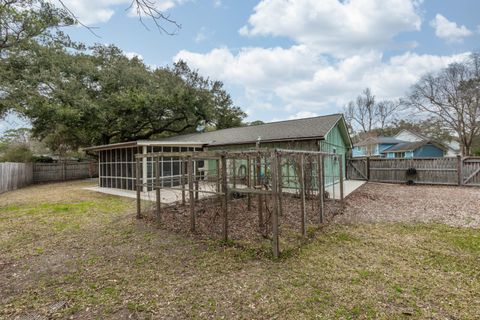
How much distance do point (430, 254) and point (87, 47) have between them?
21.5 m

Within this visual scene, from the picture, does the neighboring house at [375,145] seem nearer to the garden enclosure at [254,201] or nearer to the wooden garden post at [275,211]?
the garden enclosure at [254,201]

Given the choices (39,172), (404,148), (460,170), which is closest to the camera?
(460,170)

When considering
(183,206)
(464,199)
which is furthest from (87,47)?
(464,199)

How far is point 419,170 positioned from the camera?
1255 centimetres

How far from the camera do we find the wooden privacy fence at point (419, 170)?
11375 millimetres

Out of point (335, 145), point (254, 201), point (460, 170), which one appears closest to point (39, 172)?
point (254, 201)

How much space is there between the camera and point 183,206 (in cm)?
742

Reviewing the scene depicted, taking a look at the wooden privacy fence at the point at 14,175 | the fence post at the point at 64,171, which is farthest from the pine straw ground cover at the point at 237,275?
the fence post at the point at 64,171

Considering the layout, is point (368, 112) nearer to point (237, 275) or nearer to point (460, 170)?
point (460, 170)

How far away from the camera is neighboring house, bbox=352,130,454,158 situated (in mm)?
23328

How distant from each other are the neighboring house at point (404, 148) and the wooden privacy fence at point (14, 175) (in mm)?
29985

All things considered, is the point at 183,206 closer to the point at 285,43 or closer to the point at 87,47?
the point at 285,43

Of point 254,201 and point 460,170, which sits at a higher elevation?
point 460,170

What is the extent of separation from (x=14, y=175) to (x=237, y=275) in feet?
52.5
